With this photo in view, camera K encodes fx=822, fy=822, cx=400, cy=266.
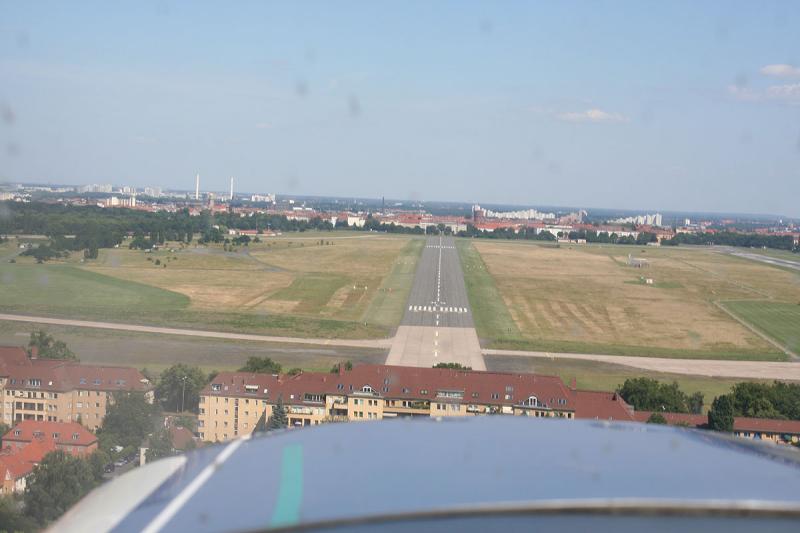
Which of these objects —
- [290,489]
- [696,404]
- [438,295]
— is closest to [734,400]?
[696,404]

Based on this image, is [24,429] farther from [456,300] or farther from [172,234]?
[172,234]

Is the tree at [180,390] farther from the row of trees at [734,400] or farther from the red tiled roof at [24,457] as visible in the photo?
the row of trees at [734,400]

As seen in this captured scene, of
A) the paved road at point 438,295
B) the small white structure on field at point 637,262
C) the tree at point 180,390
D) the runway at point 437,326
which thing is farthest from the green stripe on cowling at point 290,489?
the small white structure on field at point 637,262

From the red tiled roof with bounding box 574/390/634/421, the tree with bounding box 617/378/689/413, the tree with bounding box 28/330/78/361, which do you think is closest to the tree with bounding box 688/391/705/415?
the tree with bounding box 617/378/689/413

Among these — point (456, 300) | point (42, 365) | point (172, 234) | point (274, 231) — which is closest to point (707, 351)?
point (456, 300)

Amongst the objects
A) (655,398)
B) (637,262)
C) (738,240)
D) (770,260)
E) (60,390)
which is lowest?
(60,390)

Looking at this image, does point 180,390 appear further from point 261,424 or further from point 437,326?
point 437,326
